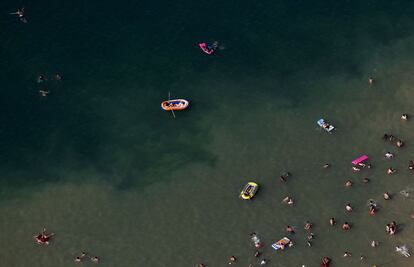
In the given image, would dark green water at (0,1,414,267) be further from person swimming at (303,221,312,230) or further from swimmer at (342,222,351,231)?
swimmer at (342,222,351,231)

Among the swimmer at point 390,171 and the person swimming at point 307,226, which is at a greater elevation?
the swimmer at point 390,171

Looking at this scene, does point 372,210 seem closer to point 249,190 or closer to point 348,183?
point 348,183

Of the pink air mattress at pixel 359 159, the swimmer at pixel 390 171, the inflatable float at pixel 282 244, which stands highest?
the pink air mattress at pixel 359 159

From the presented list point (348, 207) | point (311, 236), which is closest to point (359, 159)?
point (348, 207)

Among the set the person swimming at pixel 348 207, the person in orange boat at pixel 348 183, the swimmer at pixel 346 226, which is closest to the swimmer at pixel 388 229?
the swimmer at pixel 346 226

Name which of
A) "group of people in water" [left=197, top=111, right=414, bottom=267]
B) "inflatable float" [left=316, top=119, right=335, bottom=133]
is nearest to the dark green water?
"group of people in water" [left=197, top=111, right=414, bottom=267]

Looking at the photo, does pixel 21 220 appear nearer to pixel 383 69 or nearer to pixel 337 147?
pixel 337 147

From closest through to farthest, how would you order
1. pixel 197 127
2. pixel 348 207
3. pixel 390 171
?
pixel 348 207 < pixel 390 171 < pixel 197 127

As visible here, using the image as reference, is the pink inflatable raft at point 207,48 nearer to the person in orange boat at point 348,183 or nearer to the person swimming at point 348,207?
the person in orange boat at point 348,183

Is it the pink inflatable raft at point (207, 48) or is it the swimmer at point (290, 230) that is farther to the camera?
the pink inflatable raft at point (207, 48)

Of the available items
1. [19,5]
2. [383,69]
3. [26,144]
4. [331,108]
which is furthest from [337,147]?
[19,5]
